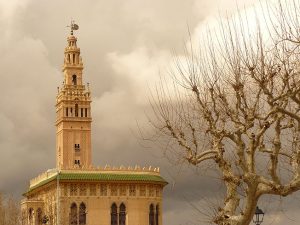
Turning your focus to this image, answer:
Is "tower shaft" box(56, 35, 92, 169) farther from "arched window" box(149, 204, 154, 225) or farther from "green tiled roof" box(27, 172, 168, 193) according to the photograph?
"arched window" box(149, 204, 154, 225)

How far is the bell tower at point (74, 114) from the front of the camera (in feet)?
381

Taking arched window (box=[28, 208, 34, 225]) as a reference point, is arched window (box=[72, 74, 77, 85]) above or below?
above

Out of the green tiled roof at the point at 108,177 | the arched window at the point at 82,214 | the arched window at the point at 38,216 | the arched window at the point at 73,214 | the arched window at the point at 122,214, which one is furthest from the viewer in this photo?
the arched window at the point at 38,216

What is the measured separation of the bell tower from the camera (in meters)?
116

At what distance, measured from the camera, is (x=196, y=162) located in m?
25.8

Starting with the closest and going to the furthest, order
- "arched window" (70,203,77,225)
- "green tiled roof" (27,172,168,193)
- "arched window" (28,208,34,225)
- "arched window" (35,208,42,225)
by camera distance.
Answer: "arched window" (70,203,77,225) → "green tiled roof" (27,172,168,193) → "arched window" (35,208,42,225) → "arched window" (28,208,34,225)

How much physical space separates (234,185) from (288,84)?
3563mm

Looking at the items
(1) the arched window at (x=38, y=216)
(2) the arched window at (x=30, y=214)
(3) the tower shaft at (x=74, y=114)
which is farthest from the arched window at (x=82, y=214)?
(3) the tower shaft at (x=74, y=114)

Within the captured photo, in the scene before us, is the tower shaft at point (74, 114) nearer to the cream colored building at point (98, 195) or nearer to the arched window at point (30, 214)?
the cream colored building at point (98, 195)

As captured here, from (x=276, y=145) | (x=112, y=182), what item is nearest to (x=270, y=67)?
(x=276, y=145)

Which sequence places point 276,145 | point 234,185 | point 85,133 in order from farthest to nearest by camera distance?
1. point 85,133
2. point 234,185
3. point 276,145

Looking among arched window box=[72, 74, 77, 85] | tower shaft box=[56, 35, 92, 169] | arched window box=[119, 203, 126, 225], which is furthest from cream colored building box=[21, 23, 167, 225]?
arched window box=[72, 74, 77, 85]

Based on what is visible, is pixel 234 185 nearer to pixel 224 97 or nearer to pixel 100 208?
pixel 224 97

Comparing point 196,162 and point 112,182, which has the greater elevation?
point 112,182
